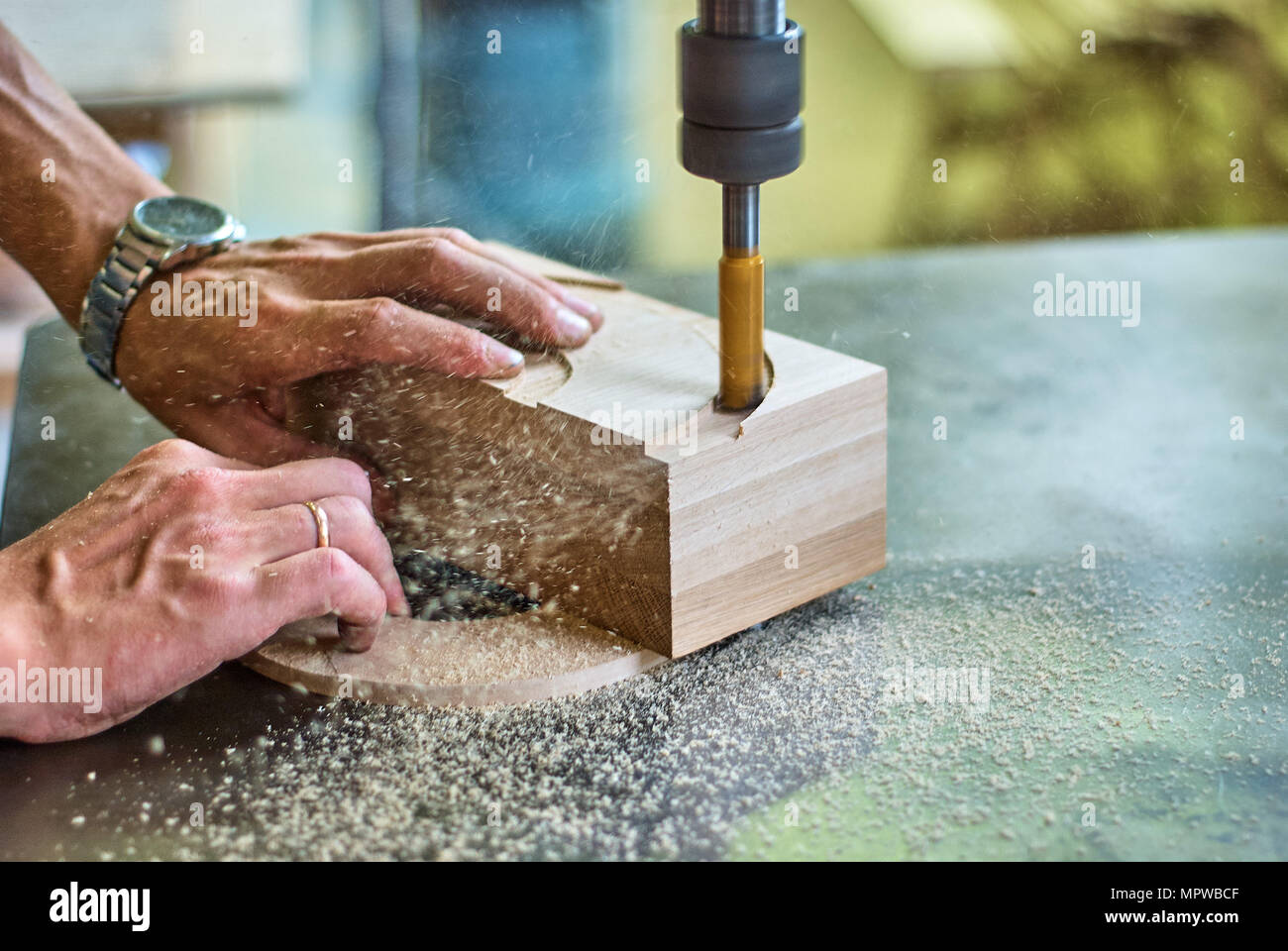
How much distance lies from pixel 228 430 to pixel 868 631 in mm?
628

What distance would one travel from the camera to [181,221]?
1.44 metres

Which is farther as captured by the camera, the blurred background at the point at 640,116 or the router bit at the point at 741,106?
the blurred background at the point at 640,116

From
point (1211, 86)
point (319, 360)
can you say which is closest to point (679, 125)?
point (319, 360)

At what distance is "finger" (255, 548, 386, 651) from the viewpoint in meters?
1.04

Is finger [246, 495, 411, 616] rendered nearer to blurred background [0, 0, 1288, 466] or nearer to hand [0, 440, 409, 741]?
hand [0, 440, 409, 741]

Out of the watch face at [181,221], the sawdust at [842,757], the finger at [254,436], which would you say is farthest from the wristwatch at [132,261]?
the sawdust at [842,757]

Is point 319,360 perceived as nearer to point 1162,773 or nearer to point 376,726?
point 376,726

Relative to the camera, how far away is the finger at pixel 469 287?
125 centimetres

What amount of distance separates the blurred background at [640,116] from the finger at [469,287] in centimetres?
32

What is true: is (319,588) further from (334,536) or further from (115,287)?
(115,287)

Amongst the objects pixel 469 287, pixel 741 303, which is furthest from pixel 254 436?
pixel 741 303

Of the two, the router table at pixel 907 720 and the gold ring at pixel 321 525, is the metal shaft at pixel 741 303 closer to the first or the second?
the router table at pixel 907 720

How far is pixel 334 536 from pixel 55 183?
0.62m

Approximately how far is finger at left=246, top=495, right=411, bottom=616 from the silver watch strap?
0.43 m
